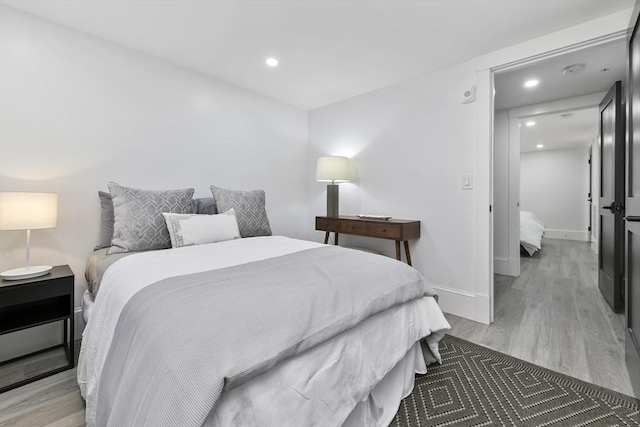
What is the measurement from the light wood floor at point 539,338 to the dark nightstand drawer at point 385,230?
2.90ft

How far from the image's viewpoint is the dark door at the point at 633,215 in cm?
145

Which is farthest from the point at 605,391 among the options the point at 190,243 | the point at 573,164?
the point at 573,164

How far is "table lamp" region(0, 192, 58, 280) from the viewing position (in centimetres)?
163

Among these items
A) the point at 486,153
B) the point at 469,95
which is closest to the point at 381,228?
the point at 486,153

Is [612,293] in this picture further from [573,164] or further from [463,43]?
[573,164]

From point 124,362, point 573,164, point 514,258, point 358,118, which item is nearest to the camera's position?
point 124,362

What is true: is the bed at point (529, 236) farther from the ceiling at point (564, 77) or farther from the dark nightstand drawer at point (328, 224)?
the dark nightstand drawer at point (328, 224)

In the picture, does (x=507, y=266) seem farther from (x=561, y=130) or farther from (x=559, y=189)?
(x=559, y=189)

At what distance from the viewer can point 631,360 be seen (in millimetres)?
1565

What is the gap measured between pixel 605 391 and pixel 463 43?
2474 mm

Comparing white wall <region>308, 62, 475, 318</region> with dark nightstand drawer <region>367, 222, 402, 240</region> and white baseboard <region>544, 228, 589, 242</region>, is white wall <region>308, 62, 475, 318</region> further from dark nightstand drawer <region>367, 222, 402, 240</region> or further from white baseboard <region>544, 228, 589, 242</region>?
white baseboard <region>544, 228, 589, 242</region>

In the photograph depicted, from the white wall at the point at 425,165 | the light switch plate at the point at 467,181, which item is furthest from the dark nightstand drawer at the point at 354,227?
the light switch plate at the point at 467,181

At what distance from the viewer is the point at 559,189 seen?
23.0 ft

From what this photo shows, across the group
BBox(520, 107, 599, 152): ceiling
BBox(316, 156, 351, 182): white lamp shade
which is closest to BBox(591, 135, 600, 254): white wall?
BBox(520, 107, 599, 152): ceiling
